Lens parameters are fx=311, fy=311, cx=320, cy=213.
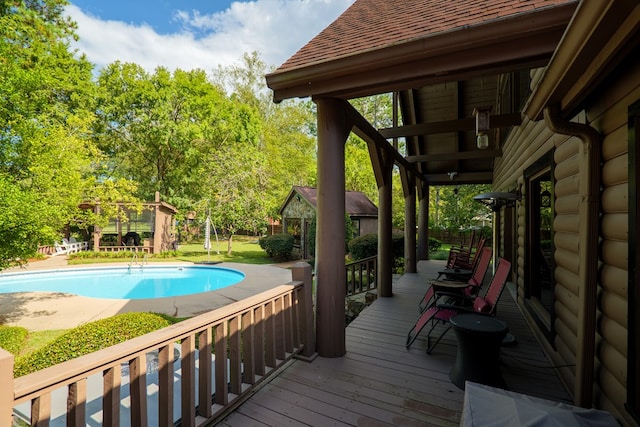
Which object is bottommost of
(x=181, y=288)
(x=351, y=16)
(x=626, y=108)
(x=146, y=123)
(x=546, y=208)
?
(x=181, y=288)

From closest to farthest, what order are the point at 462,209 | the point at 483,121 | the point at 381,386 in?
the point at 381,386 < the point at 483,121 < the point at 462,209

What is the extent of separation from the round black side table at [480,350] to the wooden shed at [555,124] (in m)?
0.55

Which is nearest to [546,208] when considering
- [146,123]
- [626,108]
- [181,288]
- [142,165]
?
[626,108]

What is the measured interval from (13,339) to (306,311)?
17.2 feet

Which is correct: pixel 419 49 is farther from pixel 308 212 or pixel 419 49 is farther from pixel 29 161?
pixel 308 212

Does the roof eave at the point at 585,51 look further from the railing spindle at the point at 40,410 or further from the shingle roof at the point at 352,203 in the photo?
the shingle roof at the point at 352,203

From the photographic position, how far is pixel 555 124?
2172 millimetres

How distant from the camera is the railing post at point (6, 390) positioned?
1155 millimetres

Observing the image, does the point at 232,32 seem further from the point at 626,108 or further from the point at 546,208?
the point at 626,108

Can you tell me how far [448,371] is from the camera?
10.3 ft

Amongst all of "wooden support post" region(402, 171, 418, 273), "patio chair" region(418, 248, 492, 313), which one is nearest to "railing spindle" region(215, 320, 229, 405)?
"patio chair" region(418, 248, 492, 313)

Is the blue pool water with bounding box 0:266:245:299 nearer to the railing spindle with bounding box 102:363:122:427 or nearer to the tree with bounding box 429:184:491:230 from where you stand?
the railing spindle with bounding box 102:363:122:427

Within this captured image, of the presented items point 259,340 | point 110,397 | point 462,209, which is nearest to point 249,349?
point 259,340

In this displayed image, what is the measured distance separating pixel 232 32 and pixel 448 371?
2710 cm
